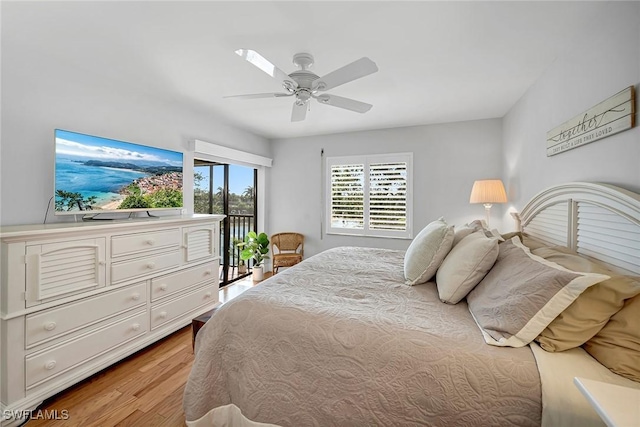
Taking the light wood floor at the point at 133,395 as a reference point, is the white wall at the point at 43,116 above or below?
above

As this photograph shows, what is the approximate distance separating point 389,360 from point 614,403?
652 mm

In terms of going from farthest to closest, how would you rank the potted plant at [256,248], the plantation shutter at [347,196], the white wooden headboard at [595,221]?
the potted plant at [256,248]
the plantation shutter at [347,196]
the white wooden headboard at [595,221]

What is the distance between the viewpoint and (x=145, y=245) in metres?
2.39

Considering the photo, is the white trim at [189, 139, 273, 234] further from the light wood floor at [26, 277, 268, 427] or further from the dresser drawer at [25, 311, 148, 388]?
the light wood floor at [26, 277, 268, 427]

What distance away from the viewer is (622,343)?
968 mm

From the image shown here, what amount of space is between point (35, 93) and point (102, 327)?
1.83 meters

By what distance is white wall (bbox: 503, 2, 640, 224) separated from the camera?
1.35 metres

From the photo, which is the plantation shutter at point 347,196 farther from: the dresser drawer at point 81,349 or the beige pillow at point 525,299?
the beige pillow at point 525,299

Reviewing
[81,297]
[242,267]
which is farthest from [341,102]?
[242,267]

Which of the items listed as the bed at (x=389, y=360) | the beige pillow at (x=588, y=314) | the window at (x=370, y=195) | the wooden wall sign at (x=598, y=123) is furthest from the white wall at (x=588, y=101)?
the window at (x=370, y=195)

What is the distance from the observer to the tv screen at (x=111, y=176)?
2.14 meters

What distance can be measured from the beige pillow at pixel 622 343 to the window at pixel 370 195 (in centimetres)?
305

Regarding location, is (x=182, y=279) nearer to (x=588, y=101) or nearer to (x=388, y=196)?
Result: (x=388, y=196)
